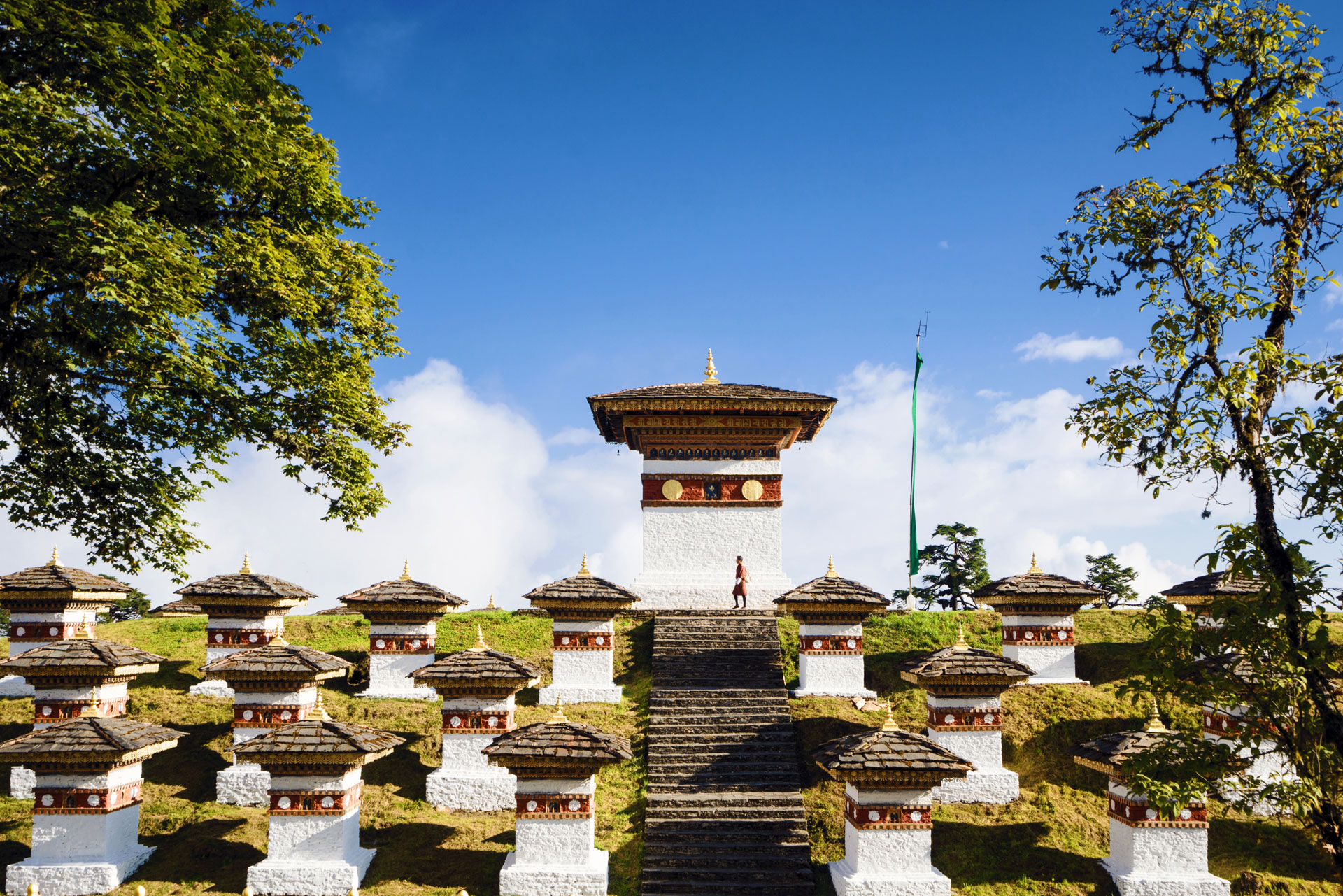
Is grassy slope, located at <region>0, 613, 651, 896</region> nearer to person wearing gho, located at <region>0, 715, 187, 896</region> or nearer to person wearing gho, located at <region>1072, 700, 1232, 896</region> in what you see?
person wearing gho, located at <region>0, 715, 187, 896</region>

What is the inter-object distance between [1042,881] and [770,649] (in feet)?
24.2

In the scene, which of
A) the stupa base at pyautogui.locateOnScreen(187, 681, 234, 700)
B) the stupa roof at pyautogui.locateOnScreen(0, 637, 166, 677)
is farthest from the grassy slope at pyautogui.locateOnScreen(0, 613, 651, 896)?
the stupa roof at pyautogui.locateOnScreen(0, 637, 166, 677)

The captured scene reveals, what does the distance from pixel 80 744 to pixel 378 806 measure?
4.67m

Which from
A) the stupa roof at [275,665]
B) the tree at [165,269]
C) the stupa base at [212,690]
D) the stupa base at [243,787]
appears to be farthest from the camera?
the stupa base at [212,690]

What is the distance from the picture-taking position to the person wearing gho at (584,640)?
57.3 ft

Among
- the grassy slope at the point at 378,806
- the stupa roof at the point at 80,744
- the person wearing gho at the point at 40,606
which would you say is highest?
the person wearing gho at the point at 40,606

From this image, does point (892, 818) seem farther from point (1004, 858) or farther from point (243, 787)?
point (243, 787)

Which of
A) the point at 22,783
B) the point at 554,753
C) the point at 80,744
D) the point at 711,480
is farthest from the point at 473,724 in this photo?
the point at 711,480

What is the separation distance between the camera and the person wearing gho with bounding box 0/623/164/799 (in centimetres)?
1493

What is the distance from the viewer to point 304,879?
40.9 feet

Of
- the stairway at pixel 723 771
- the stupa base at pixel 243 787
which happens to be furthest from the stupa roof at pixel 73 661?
the stairway at pixel 723 771

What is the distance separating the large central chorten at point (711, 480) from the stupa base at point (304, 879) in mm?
11699

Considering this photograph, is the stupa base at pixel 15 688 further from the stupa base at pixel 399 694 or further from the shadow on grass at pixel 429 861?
the shadow on grass at pixel 429 861

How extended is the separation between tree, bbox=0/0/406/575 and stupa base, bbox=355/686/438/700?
4.93 m
